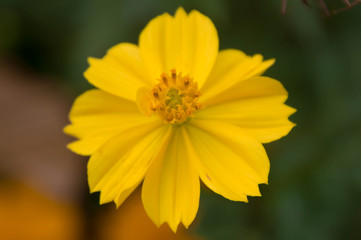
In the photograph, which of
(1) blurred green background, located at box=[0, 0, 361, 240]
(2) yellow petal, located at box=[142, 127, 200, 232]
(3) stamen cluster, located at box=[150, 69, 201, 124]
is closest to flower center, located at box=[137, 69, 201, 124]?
(3) stamen cluster, located at box=[150, 69, 201, 124]

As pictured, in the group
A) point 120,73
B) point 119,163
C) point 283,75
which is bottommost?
point 119,163

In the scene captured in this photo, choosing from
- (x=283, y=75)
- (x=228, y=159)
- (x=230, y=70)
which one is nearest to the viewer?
(x=228, y=159)

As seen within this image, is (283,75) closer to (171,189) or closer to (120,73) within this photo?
(120,73)

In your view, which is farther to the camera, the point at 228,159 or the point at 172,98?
the point at 172,98

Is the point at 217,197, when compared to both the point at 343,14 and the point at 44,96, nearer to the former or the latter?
the point at 343,14

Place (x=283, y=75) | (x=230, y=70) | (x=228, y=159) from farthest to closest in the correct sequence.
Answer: (x=283, y=75) < (x=230, y=70) < (x=228, y=159)

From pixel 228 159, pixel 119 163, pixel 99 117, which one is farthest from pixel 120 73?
pixel 228 159
